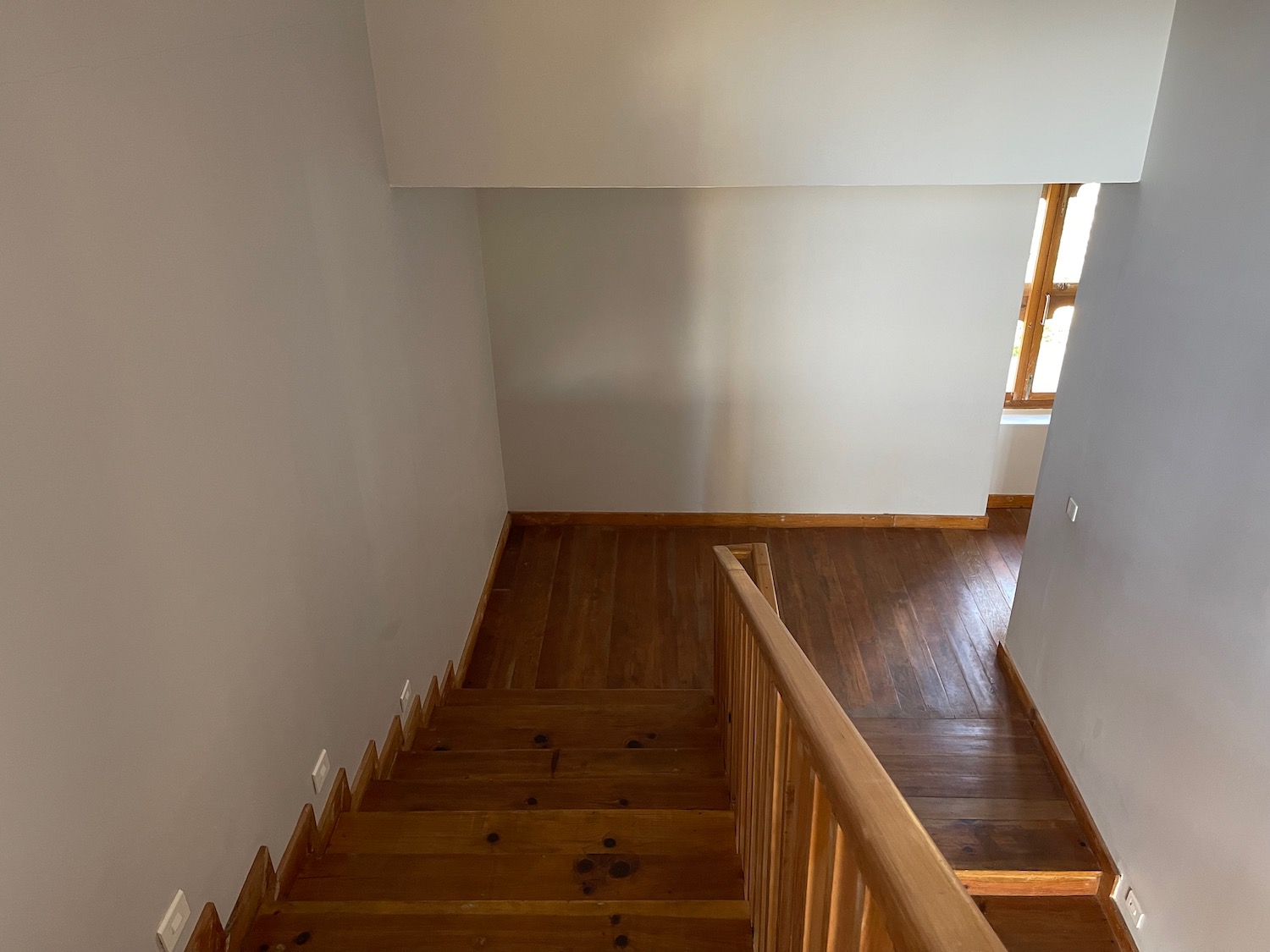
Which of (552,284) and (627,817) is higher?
(552,284)

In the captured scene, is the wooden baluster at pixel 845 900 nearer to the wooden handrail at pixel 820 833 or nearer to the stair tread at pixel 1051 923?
the wooden handrail at pixel 820 833

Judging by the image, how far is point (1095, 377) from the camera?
3668mm

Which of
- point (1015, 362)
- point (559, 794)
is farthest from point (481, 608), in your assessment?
point (1015, 362)

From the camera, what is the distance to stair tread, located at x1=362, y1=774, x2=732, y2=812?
8.82ft

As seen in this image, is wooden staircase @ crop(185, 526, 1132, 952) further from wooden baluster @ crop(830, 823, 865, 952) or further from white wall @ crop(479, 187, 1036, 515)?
white wall @ crop(479, 187, 1036, 515)

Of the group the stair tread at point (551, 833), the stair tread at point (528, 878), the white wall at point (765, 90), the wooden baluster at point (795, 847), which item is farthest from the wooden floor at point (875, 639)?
the white wall at point (765, 90)

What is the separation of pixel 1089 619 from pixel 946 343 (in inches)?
89.3

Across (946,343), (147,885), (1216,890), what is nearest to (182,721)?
(147,885)

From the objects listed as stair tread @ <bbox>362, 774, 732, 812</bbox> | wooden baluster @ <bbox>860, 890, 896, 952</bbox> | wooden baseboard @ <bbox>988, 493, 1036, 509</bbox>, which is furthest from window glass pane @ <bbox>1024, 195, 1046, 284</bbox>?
wooden baluster @ <bbox>860, 890, 896, 952</bbox>

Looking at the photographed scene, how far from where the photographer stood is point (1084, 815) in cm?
360

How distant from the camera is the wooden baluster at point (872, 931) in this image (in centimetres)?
112

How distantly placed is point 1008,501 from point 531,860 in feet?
16.2

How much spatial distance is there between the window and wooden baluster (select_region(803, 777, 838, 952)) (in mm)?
4750

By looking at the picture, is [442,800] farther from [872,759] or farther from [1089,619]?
[1089,619]
